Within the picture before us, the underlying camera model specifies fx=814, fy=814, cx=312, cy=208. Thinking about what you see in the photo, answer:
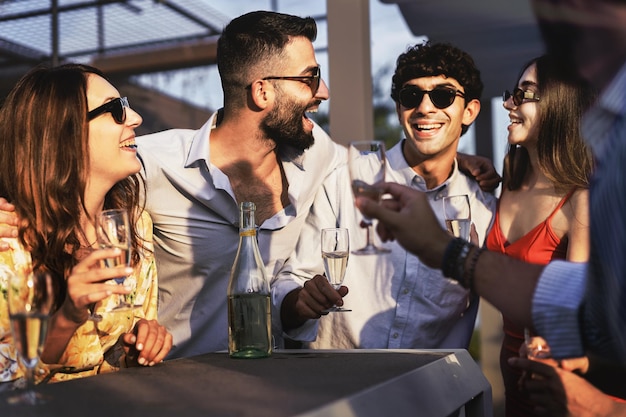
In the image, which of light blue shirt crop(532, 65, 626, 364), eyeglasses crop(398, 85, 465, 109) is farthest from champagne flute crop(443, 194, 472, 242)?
light blue shirt crop(532, 65, 626, 364)

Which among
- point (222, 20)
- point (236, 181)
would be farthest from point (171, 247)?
point (222, 20)

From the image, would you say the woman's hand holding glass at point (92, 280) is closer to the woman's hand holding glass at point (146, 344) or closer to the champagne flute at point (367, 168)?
the woman's hand holding glass at point (146, 344)

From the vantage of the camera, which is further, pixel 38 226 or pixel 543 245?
pixel 543 245

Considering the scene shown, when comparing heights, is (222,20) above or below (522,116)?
above

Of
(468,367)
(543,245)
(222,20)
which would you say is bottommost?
(468,367)

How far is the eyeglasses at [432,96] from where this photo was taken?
11.3 ft

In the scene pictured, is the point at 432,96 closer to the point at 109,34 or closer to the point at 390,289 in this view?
the point at 390,289

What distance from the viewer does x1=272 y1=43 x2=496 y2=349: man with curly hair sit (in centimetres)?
325

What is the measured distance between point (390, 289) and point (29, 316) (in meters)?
1.91

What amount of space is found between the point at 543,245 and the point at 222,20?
9.79 feet

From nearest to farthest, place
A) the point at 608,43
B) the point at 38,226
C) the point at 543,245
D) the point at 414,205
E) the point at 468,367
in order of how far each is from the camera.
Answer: the point at 608,43, the point at 414,205, the point at 468,367, the point at 38,226, the point at 543,245

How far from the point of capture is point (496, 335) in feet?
16.3

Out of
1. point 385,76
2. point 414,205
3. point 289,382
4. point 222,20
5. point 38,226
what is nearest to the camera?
point 414,205

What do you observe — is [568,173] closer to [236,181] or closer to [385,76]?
[236,181]
